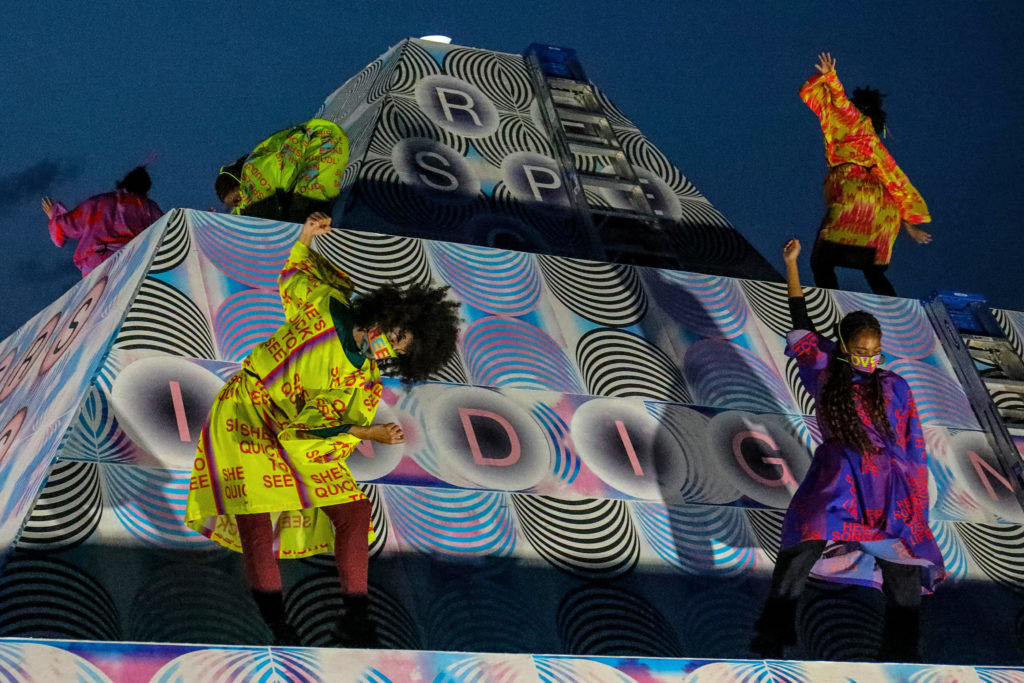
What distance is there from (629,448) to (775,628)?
0.86 m

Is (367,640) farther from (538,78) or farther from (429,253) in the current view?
(538,78)

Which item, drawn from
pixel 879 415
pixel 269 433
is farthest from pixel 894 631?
pixel 269 433

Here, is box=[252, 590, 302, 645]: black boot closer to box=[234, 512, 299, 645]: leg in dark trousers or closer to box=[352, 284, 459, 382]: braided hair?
box=[234, 512, 299, 645]: leg in dark trousers

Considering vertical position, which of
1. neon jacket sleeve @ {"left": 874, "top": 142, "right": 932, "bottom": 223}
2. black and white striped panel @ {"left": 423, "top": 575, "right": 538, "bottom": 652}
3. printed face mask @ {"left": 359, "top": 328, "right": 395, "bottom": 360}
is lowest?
black and white striped panel @ {"left": 423, "top": 575, "right": 538, "bottom": 652}

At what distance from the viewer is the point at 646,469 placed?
4496mm

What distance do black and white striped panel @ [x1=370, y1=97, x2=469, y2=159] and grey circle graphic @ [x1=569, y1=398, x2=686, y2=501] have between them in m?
2.47

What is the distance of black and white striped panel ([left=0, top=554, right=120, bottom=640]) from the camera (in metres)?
3.30

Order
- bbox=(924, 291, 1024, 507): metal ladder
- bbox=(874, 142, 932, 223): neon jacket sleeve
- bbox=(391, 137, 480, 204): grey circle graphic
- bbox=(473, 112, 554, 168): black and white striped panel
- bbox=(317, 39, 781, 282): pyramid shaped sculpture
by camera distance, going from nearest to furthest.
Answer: bbox=(924, 291, 1024, 507): metal ladder, bbox=(874, 142, 932, 223): neon jacket sleeve, bbox=(317, 39, 781, 282): pyramid shaped sculpture, bbox=(391, 137, 480, 204): grey circle graphic, bbox=(473, 112, 554, 168): black and white striped panel

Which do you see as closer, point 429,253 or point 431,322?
point 431,322

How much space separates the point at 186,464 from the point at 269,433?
42cm

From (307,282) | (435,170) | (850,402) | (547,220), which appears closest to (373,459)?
(307,282)

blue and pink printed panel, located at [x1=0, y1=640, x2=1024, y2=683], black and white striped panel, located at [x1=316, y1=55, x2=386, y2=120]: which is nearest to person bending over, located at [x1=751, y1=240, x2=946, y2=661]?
blue and pink printed panel, located at [x1=0, y1=640, x2=1024, y2=683]

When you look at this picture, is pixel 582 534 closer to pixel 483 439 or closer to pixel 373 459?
pixel 483 439

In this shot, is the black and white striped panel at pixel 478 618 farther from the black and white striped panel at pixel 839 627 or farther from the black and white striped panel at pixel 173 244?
the black and white striped panel at pixel 173 244
